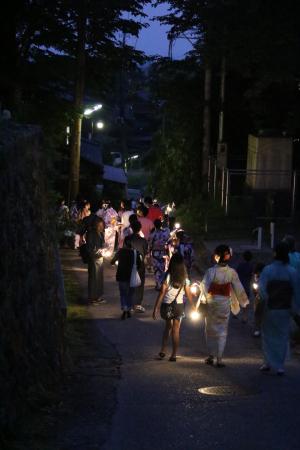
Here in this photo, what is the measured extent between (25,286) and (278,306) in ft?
11.9

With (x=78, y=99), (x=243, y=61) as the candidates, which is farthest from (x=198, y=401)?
(x=78, y=99)

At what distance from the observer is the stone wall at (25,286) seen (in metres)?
7.70

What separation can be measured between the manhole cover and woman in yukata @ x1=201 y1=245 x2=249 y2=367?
4.24ft

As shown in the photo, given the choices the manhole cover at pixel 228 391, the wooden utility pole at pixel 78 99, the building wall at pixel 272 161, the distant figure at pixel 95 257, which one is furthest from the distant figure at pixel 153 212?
the manhole cover at pixel 228 391

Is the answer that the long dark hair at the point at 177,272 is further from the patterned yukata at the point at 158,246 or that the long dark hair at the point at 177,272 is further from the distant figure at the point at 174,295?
the patterned yukata at the point at 158,246

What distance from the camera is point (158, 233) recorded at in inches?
707

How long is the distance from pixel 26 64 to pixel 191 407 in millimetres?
20348

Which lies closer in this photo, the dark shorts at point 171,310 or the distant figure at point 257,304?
the dark shorts at point 171,310

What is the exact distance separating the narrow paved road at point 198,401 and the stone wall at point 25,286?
3.09ft

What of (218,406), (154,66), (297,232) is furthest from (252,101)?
(218,406)

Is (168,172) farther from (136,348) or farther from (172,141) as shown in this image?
(136,348)

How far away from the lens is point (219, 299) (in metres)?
11.5

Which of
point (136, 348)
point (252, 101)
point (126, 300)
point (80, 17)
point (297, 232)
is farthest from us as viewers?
point (252, 101)

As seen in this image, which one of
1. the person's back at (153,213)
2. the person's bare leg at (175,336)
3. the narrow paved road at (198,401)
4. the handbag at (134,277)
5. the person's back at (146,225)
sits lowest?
the narrow paved road at (198,401)
